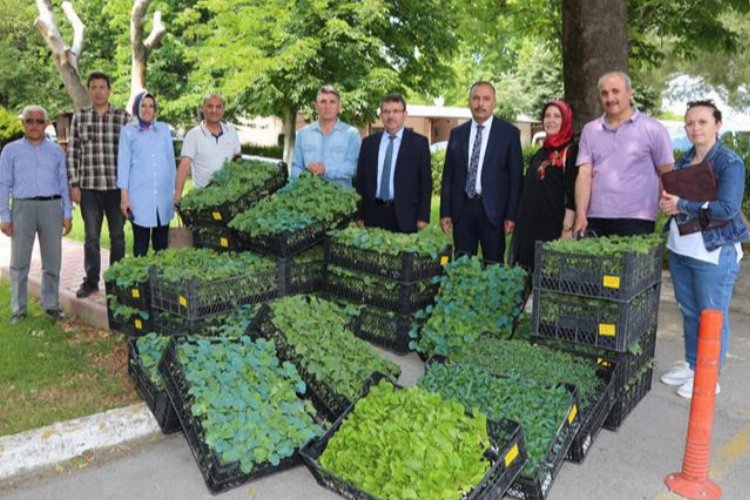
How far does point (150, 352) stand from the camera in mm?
5078

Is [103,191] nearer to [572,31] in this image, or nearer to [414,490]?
[414,490]

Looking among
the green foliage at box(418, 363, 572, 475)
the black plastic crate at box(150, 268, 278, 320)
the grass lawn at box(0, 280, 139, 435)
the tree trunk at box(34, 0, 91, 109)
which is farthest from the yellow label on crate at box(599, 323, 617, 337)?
the tree trunk at box(34, 0, 91, 109)

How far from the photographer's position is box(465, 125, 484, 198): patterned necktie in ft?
21.6

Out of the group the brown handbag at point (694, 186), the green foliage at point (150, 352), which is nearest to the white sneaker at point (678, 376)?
the brown handbag at point (694, 186)

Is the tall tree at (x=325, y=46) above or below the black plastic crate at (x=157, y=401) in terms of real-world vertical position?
above

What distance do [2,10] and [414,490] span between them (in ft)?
131

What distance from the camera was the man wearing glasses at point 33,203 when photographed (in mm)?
6680

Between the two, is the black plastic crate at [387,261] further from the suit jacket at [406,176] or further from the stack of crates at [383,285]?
the suit jacket at [406,176]

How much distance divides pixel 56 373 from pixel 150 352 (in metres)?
1.10

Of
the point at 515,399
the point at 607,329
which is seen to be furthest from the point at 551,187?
the point at 515,399

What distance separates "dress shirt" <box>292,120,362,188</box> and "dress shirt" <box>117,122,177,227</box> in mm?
1307

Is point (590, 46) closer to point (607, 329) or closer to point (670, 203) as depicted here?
point (670, 203)

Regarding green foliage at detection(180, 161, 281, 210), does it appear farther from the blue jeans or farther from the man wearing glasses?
the blue jeans

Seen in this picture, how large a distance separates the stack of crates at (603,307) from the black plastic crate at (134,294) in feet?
10.2
